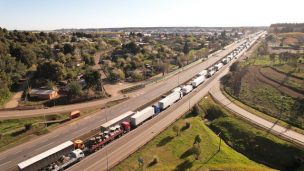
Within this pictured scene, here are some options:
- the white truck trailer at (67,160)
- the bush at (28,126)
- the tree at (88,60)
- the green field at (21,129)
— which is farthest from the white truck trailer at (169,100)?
the tree at (88,60)

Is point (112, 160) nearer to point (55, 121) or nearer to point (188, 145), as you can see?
point (188, 145)

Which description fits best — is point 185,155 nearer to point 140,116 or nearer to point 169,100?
point 140,116

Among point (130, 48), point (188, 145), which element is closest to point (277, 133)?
point (188, 145)

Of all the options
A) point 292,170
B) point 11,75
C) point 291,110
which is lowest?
point 292,170

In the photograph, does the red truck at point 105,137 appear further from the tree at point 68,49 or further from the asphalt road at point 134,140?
the tree at point 68,49

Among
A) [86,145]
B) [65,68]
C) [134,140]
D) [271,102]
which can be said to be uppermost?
[65,68]

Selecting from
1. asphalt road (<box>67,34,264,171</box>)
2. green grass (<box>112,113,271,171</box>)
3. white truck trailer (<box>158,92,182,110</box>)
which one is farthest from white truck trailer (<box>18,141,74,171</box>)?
white truck trailer (<box>158,92,182,110</box>)

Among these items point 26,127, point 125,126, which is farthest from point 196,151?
point 26,127
